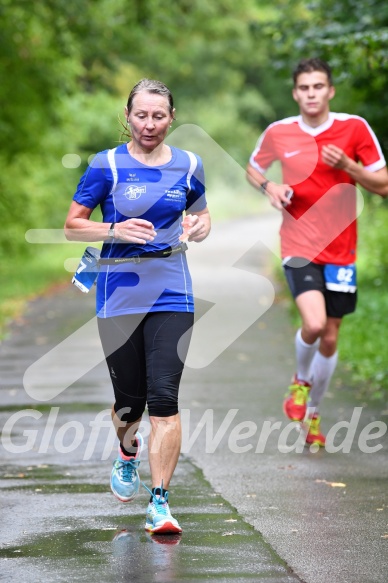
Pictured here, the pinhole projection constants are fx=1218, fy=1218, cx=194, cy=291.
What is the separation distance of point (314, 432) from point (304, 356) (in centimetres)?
52

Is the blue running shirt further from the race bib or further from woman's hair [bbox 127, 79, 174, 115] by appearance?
the race bib

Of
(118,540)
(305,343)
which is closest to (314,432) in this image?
(305,343)

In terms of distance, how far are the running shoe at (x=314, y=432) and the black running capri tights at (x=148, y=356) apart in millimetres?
2183

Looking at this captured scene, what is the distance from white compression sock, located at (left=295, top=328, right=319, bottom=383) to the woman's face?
8.35ft

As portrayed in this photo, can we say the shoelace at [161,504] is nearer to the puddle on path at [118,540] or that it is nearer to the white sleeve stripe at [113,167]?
the puddle on path at [118,540]

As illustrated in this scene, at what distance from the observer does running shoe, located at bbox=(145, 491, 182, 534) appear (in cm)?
559

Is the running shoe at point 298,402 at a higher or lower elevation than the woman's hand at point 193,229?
lower

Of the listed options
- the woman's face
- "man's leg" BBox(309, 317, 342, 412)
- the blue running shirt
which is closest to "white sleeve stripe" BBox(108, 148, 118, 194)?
the blue running shirt

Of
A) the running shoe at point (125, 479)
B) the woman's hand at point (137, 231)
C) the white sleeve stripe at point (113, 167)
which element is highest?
the white sleeve stripe at point (113, 167)

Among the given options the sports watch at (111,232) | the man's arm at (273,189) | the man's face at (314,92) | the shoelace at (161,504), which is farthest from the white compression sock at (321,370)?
the sports watch at (111,232)

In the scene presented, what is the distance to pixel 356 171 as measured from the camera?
7453 mm

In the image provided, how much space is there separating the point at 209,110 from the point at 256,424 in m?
48.1

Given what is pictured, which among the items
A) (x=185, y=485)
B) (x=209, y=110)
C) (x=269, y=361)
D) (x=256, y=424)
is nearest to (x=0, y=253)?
(x=269, y=361)

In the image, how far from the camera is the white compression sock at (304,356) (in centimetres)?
798
